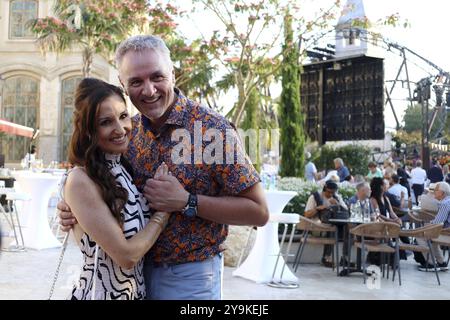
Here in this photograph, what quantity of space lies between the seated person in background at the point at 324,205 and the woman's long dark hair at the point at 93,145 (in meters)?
5.79

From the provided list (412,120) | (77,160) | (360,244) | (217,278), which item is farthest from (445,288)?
(412,120)

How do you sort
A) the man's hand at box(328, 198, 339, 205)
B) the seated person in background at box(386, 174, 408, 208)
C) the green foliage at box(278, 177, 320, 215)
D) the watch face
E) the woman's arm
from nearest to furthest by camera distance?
the woman's arm → the watch face → the man's hand at box(328, 198, 339, 205) → the green foliage at box(278, 177, 320, 215) → the seated person in background at box(386, 174, 408, 208)

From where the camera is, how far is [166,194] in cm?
161

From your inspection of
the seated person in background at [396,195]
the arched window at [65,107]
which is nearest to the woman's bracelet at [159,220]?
the seated person in background at [396,195]

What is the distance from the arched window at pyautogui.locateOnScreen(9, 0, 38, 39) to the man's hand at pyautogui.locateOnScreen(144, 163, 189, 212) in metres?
23.5

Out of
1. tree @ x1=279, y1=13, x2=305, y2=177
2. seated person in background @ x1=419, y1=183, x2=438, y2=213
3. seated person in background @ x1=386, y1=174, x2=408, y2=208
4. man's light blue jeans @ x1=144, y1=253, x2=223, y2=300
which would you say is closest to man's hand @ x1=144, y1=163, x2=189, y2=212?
man's light blue jeans @ x1=144, y1=253, x2=223, y2=300

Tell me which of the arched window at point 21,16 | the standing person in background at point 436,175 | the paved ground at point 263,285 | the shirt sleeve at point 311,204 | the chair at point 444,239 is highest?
the arched window at point 21,16

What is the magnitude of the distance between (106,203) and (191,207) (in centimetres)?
24

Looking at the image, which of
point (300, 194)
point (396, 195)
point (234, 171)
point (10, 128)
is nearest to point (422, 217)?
point (396, 195)

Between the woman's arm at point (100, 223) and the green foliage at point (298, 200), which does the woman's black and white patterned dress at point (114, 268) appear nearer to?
the woman's arm at point (100, 223)

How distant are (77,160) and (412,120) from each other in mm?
44965

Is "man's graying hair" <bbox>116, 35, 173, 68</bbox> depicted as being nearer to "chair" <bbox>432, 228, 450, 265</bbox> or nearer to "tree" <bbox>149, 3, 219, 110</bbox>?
"chair" <bbox>432, 228, 450, 265</bbox>

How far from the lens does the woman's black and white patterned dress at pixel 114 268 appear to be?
63.9 inches

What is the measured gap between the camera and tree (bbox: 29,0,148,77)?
1345 cm
